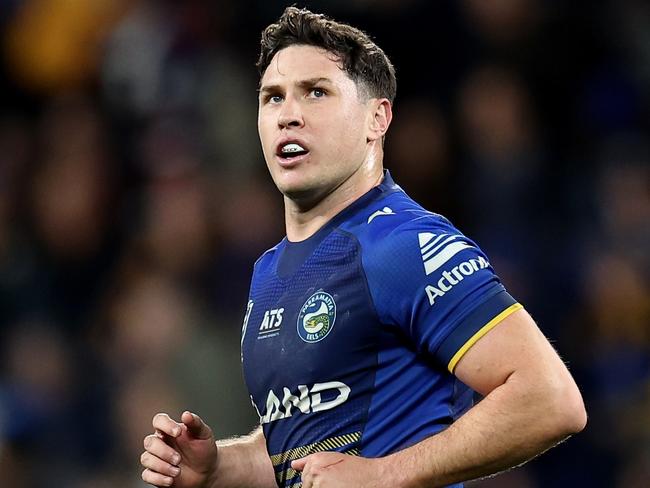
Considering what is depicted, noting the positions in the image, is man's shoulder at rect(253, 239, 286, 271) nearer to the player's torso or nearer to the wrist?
the player's torso

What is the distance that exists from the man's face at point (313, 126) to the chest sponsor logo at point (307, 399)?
2.24 ft

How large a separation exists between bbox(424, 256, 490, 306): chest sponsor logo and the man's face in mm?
690

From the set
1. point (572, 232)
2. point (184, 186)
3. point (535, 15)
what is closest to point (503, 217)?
point (572, 232)

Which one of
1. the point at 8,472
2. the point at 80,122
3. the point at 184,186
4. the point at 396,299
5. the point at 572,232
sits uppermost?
the point at 80,122

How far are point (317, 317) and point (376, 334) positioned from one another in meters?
0.22

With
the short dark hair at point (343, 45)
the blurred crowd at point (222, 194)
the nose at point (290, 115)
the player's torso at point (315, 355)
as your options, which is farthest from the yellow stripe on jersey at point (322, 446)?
the blurred crowd at point (222, 194)

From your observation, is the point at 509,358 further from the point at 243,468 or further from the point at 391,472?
the point at 243,468

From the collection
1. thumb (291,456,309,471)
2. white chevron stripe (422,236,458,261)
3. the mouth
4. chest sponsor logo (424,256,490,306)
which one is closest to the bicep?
chest sponsor logo (424,256,490,306)

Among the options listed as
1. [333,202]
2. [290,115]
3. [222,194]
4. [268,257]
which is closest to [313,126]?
[290,115]

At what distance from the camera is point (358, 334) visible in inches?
149

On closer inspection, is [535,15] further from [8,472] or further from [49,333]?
[8,472]

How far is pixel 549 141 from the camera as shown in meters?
9.00

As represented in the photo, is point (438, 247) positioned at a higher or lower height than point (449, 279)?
higher

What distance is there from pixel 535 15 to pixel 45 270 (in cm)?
399
